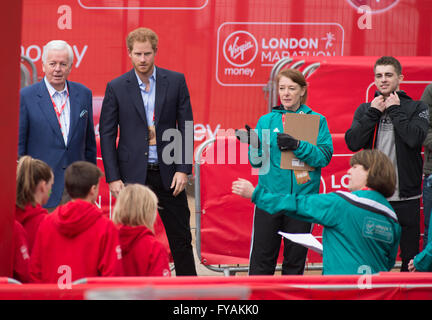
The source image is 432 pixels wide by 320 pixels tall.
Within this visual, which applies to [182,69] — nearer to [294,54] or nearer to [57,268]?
[294,54]

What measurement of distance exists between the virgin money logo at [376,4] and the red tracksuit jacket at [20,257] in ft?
18.6

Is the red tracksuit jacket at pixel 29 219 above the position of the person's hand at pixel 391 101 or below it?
below

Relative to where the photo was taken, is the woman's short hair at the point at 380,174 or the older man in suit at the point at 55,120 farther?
the older man in suit at the point at 55,120

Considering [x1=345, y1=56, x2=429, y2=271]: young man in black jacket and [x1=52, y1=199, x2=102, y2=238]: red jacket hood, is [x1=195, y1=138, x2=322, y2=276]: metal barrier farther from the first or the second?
[x1=52, y1=199, x2=102, y2=238]: red jacket hood

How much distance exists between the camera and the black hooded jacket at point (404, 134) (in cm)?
561

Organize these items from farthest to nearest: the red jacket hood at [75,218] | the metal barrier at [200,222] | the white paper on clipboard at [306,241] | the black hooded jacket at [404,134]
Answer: the metal barrier at [200,222]
the black hooded jacket at [404,134]
the white paper on clipboard at [306,241]
the red jacket hood at [75,218]

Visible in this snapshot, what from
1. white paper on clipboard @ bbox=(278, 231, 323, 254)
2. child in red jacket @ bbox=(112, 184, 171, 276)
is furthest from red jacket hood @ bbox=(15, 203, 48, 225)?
white paper on clipboard @ bbox=(278, 231, 323, 254)

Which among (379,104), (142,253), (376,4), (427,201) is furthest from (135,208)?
(376,4)

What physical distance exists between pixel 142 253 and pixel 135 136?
1.61m

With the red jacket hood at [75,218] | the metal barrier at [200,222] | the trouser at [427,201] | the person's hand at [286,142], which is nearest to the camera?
the red jacket hood at [75,218]

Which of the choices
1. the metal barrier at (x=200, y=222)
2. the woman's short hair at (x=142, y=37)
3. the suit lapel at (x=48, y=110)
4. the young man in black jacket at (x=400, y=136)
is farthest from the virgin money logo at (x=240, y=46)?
the suit lapel at (x=48, y=110)

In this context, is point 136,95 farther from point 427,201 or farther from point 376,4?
point 376,4

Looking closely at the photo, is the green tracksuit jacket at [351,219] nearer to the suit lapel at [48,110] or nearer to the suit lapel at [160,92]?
the suit lapel at [160,92]

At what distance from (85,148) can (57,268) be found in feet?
6.04
